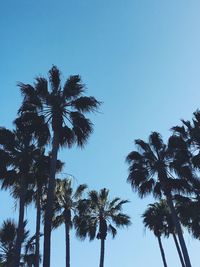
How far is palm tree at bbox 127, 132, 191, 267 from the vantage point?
25.3m

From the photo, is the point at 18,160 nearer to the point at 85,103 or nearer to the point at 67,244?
the point at 85,103

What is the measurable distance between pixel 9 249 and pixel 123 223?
9.45 m

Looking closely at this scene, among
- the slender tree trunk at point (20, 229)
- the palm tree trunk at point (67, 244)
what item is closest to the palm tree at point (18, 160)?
the slender tree trunk at point (20, 229)

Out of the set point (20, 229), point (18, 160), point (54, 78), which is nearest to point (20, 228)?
point (20, 229)

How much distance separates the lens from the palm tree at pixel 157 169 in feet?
83.1

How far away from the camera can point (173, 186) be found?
2533 centimetres

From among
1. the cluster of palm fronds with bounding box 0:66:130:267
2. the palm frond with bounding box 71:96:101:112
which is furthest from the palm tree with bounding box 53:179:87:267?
the palm frond with bounding box 71:96:101:112

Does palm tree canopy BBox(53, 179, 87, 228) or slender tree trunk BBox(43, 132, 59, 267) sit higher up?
palm tree canopy BBox(53, 179, 87, 228)

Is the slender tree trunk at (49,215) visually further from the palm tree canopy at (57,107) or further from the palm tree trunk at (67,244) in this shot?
the palm tree trunk at (67,244)

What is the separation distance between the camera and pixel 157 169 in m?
26.3

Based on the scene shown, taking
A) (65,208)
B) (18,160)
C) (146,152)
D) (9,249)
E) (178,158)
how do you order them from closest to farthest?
(18,160) < (178,158) < (146,152) < (9,249) < (65,208)

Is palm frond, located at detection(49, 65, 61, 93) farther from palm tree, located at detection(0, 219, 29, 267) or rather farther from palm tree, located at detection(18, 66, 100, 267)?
palm tree, located at detection(0, 219, 29, 267)

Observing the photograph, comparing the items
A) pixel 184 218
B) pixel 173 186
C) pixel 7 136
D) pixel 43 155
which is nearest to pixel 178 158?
pixel 173 186

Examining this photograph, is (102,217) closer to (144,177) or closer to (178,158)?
(144,177)
